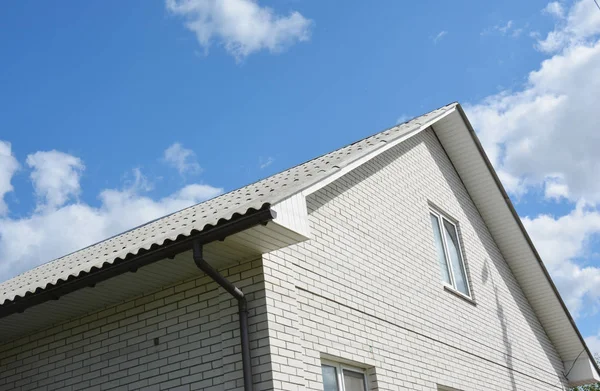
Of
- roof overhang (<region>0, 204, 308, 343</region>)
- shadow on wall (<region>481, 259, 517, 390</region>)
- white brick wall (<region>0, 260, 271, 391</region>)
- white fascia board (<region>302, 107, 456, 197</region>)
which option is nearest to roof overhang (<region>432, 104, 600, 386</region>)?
shadow on wall (<region>481, 259, 517, 390</region>)

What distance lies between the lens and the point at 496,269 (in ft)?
40.1

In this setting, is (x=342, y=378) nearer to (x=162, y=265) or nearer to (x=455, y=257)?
(x=162, y=265)

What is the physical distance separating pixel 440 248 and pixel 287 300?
4.70 meters

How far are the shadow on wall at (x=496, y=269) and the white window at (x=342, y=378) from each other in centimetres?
430

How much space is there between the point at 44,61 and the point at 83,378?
22.4 ft

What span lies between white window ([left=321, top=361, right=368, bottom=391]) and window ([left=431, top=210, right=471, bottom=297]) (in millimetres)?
3249

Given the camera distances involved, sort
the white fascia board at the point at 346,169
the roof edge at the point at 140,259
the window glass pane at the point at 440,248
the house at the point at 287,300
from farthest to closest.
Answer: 1. the window glass pane at the point at 440,248
2. the white fascia board at the point at 346,169
3. the house at the point at 287,300
4. the roof edge at the point at 140,259

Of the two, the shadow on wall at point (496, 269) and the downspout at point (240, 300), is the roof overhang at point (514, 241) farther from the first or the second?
the downspout at point (240, 300)

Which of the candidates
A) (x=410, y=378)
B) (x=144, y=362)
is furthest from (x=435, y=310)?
(x=144, y=362)

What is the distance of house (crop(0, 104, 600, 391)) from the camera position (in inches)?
231

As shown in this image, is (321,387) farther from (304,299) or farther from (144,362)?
(144,362)

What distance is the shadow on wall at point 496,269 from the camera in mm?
11508

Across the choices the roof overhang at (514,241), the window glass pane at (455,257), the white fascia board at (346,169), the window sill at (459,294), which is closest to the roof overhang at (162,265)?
the white fascia board at (346,169)

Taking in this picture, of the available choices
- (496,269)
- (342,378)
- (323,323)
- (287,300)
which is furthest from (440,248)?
(287,300)
